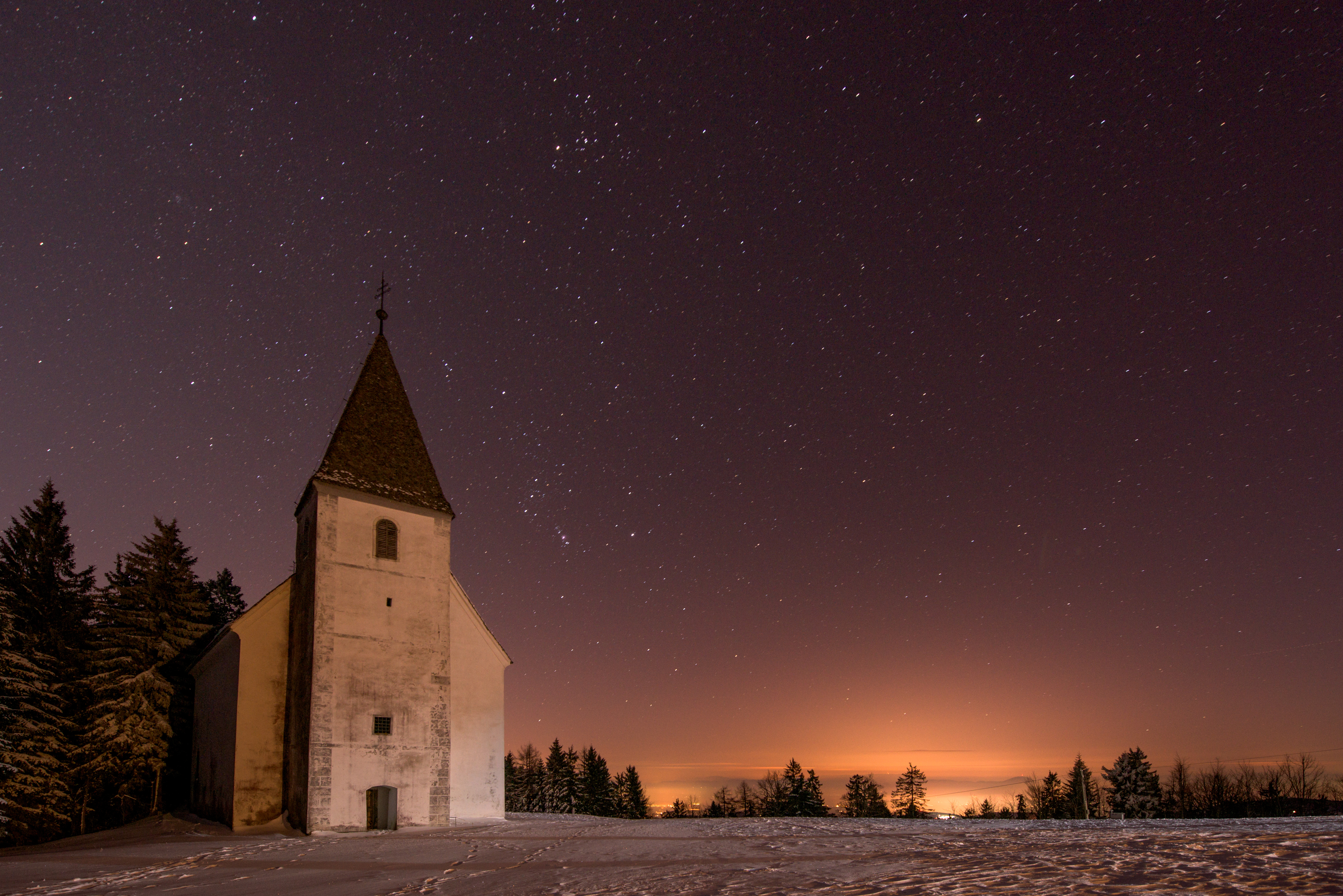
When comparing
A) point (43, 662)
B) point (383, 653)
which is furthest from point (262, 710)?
point (43, 662)

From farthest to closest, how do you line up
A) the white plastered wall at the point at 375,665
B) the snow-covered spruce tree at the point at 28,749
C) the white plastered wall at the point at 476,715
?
the white plastered wall at the point at 476,715, the snow-covered spruce tree at the point at 28,749, the white plastered wall at the point at 375,665

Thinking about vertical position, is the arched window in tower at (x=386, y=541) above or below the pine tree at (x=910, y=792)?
above

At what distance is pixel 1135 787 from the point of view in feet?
253

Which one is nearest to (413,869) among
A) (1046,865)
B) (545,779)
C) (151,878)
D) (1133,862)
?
(151,878)

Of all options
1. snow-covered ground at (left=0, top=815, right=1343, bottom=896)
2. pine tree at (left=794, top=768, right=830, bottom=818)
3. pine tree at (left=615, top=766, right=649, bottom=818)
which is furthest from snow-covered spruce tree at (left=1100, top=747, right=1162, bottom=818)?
snow-covered ground at (left=0, top=815, right=1343, bottom=896)

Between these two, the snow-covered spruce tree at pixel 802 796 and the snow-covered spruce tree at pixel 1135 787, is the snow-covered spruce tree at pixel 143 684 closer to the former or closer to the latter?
the snow-covered spruce tree at pixel 802 796

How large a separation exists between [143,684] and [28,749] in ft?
16.9

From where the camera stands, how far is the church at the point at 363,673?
26.1 m

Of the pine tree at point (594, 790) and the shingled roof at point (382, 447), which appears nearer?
the shingled roof at point (382, 447)

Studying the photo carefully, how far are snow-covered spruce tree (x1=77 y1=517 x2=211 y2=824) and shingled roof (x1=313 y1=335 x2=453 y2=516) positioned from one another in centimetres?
1452

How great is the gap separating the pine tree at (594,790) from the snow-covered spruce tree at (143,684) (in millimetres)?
44974

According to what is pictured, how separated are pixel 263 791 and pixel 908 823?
2008cm

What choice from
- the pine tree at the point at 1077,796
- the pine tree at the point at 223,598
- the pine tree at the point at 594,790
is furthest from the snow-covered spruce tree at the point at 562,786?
the pine tree at the point at 1077,796

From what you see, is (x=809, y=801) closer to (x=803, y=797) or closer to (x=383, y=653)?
(x=803, y=797)
